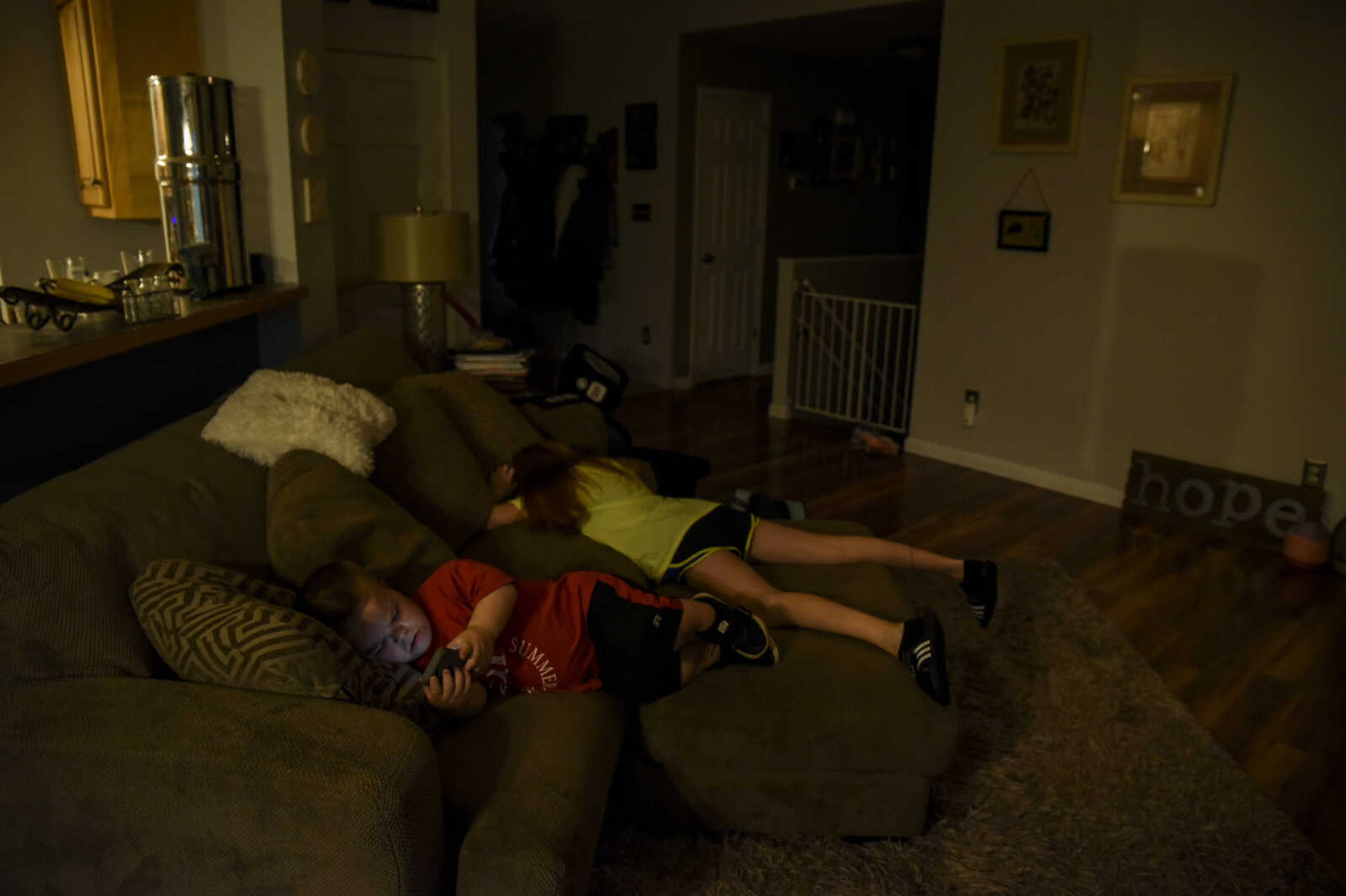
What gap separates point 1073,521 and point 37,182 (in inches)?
185

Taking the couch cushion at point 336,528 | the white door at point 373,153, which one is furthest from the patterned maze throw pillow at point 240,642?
the white door at point 373,153

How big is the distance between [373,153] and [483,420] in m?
2.35

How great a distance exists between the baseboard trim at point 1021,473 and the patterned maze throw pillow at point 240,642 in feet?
12.8

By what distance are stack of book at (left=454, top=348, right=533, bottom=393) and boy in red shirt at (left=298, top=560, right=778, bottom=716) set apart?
181cm

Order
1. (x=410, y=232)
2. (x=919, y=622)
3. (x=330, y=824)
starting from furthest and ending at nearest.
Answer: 1. (x=410, y=232)
2. (x=919, y=622)
3. (x=330, y=824)

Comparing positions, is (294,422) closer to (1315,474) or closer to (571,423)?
(571,423)

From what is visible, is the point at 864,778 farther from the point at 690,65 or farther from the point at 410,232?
the point at 690,65

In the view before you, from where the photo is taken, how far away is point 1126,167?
4375mm

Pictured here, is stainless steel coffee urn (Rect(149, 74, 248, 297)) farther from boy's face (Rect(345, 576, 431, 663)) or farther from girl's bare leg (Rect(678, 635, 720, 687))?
girl's bare leg (Rect(678, 635, 720, 687))

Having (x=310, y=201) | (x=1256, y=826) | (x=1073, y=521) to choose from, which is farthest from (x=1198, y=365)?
(x=310, y=201)

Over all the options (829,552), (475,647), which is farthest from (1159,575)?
(475,647)

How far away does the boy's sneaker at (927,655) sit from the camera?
2.06 meters

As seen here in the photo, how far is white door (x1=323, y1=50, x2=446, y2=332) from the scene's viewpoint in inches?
178

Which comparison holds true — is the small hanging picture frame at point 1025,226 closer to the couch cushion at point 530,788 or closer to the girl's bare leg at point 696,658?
the girl's bare leg at point 696,658
